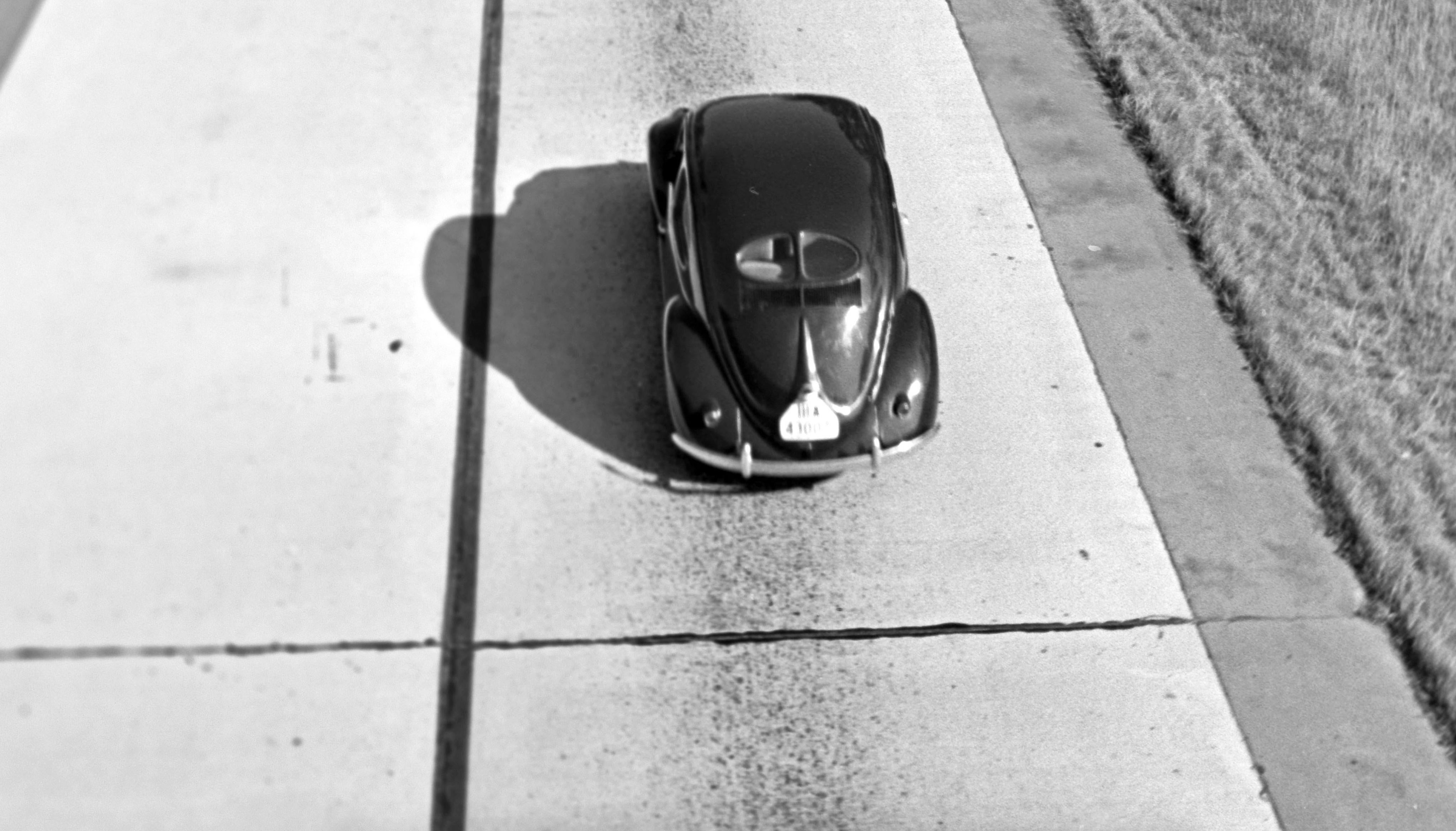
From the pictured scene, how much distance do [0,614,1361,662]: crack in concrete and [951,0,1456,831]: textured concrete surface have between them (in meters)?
0.22

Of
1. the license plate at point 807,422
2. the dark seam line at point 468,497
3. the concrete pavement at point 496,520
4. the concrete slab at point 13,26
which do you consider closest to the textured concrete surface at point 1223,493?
the concrete pavement at point 496,520

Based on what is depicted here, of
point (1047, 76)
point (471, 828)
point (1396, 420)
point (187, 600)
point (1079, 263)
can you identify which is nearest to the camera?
point (471, 828)

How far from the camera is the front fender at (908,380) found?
6684 millimetres

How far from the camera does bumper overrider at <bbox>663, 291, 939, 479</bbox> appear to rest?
21.4ft

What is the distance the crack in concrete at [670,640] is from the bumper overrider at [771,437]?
83 centimetres

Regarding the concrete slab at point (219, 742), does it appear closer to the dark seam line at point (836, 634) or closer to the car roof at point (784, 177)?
the dark seam line at point (836, 634)

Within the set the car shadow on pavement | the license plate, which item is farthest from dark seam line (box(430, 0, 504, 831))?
the license plate

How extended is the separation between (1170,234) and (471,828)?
20.1 feet

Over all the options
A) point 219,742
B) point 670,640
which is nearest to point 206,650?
point 219,742

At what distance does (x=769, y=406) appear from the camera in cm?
648

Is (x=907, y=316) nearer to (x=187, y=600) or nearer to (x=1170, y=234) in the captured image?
(x=1170, y=234)

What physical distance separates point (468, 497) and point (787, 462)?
171cm

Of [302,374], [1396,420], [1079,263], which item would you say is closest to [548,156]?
[302,374]

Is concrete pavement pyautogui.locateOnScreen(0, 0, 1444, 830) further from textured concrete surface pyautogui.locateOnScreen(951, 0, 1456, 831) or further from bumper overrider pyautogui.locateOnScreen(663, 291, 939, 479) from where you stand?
bumper overrider pyautogui.locateOnScreen(663, 291, 939, 479)
